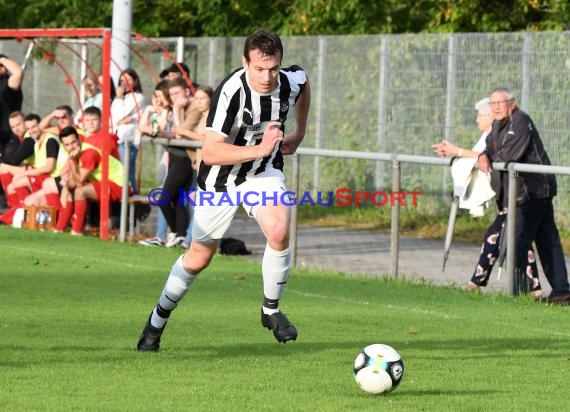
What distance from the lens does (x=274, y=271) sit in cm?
975

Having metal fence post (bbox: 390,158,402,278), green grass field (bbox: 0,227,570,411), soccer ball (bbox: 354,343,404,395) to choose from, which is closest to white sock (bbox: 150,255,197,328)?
green grass field (bbox: 0,227,570,411)

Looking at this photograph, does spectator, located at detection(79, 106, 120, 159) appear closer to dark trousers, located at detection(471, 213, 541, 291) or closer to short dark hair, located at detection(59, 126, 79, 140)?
short dark hair, located at detection(59, 126, 79, 140)

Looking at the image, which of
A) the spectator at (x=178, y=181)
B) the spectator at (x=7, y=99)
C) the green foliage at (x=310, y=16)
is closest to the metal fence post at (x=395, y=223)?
the spectator at (x=178, y=181)

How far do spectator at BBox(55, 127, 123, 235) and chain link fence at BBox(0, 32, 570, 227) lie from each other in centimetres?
184

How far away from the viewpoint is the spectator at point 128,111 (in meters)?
19.1

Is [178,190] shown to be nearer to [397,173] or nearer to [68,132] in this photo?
[68,132]

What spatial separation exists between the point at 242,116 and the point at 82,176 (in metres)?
9.33

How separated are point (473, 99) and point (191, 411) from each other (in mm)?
14676

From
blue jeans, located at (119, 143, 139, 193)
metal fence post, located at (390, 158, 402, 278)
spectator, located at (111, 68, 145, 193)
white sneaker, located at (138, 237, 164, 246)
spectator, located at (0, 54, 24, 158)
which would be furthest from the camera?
spectator, located at (0, 54, 24, 158)

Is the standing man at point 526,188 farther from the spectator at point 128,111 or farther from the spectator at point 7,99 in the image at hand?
the spectator at point 7,99

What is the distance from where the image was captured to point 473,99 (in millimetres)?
21938

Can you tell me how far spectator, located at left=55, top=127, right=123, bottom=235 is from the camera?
1873cm

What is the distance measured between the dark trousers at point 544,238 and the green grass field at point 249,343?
0.40 m

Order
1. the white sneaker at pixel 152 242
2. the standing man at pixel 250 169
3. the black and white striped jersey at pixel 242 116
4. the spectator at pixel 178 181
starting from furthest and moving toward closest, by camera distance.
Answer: the white sneaker at pixel 152 242 → the spectator at pixel 178 181 → the black and white striped jersey at pixel 242 116 → the standing man at pixel 250 169
